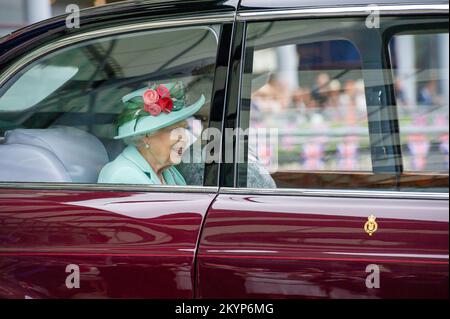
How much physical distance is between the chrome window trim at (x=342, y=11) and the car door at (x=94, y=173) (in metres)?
0.11

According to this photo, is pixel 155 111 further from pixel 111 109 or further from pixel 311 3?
pixel 311 3

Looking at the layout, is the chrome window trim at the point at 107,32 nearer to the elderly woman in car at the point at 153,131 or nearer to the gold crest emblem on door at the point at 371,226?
the elderly woman in car at the point at 153,131

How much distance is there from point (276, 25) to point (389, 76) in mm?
427

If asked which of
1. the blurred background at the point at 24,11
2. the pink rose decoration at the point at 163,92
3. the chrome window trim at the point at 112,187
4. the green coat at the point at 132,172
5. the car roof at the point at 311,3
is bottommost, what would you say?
the chrome window trim at the point at 112,187

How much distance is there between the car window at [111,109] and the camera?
9.52ft

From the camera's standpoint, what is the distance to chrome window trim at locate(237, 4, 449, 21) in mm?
2650

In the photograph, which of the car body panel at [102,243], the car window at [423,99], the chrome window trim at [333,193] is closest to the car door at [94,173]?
the car body panel at [102,243]

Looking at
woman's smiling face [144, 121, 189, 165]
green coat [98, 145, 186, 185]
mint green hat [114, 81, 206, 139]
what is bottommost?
green coat [98, 145, 186, 185]

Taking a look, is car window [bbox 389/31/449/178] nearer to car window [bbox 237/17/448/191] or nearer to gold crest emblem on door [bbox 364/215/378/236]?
car window [bbox 237/17/448/191]

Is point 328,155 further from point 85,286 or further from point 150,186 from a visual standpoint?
point 85,286

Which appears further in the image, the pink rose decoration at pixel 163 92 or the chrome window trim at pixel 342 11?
the pink rose decoration at pixel 163 92

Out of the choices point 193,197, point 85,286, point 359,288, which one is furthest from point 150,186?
point 359,288

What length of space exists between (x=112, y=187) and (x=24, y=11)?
5.53 m

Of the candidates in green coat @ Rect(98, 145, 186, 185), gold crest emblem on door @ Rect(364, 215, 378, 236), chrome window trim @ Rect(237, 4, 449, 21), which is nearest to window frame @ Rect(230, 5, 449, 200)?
chrome window trim @ Rect(237, 4, 449, 21)
